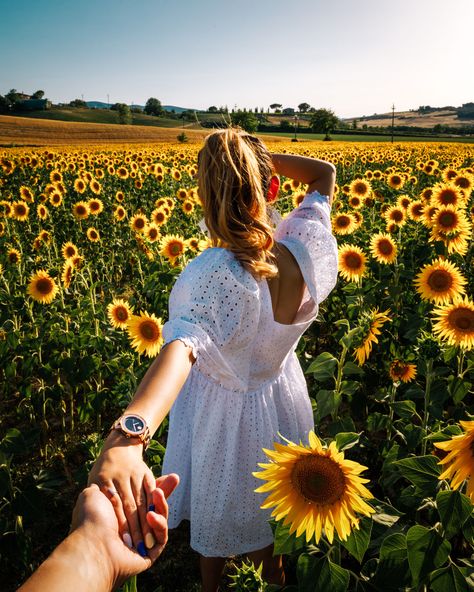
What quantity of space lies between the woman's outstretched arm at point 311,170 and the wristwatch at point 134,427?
5.17 ft

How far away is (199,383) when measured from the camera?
6.49ft

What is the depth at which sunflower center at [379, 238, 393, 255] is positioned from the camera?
4438 millimetres

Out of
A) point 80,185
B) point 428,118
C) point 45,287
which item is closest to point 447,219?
point 45,287

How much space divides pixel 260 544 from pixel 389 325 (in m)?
2.51

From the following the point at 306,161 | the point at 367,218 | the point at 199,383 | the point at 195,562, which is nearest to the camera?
the point at 199,383

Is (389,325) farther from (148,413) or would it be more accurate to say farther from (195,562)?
(148,413)

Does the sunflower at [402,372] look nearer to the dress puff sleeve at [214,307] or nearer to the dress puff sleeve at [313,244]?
the dress puff sleeve at [313,244]

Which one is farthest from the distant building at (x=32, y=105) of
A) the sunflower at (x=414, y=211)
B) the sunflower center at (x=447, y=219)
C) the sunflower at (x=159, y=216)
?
the sunflower center at (x=447, y=219)

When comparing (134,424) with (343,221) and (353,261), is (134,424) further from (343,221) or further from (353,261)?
(343,221)

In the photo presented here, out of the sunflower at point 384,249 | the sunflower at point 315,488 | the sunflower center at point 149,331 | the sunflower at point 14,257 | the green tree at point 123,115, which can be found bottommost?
the sunflower center at point 149,331

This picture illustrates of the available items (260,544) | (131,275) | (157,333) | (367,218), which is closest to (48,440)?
(157,333)

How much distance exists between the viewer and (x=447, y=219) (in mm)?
4438

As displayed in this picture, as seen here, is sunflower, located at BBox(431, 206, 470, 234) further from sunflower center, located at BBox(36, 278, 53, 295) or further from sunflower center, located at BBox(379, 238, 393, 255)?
sunflower center, located at BBox(36, 278, 53, 295)

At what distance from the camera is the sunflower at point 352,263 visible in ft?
13.7
